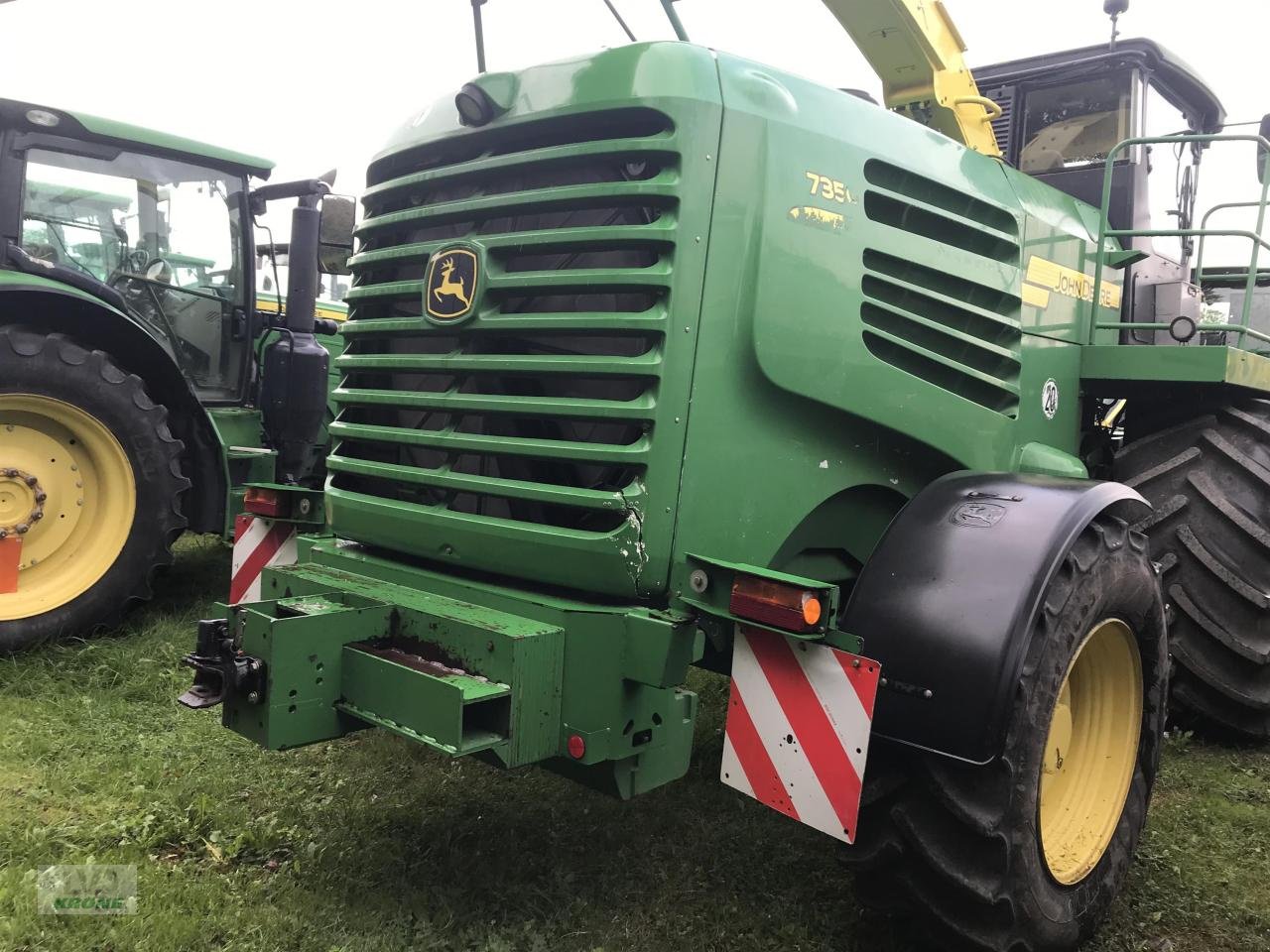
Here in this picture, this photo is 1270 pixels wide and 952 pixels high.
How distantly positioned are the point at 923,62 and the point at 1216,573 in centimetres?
216

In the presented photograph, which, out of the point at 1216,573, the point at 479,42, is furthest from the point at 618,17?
the point at 1216,573

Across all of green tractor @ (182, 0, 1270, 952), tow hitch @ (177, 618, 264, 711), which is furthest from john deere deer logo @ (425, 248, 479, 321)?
tow hitch @ (177, 618, 264, 711)

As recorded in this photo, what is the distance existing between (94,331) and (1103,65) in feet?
16.0

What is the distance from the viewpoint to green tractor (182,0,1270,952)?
85.6 inches

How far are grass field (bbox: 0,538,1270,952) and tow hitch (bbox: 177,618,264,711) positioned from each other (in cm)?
56

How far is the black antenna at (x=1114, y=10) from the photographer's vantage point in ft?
13.1

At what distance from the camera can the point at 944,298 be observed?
2.80 meters

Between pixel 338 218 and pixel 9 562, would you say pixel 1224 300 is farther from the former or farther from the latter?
pixel 9 562

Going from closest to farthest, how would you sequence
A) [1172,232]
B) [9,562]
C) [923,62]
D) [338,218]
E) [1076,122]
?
1. [1172,232]
2. [923,62]
3. [338,218]
4. [1076,122]
5. [9,562]

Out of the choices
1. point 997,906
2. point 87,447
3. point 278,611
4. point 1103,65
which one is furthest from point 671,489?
point 87,447

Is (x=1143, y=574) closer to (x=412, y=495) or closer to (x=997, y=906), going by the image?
(x=997, y=906)

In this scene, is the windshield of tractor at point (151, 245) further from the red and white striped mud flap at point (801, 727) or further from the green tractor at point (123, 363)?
the red and white striped mud flap at point (801, 727)

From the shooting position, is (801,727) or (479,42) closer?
(801,727)

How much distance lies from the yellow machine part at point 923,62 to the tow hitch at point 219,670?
9.94ft
